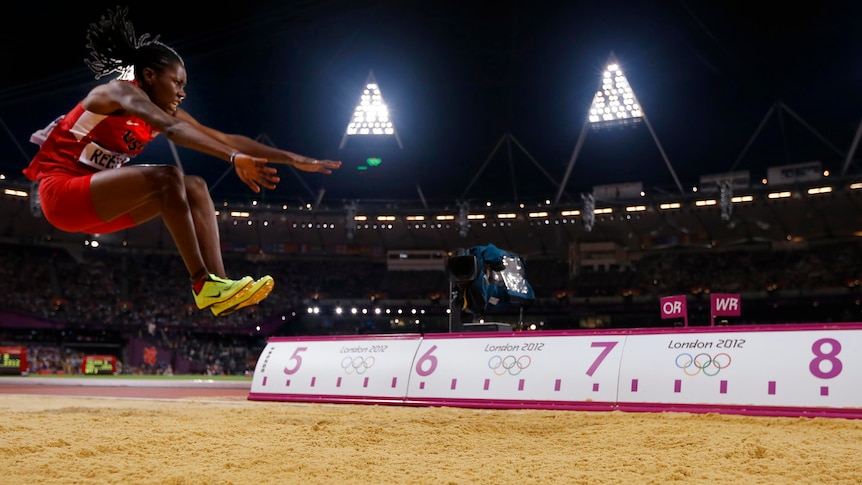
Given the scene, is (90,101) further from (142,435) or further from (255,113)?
(255,113)

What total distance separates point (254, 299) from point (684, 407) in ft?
16.7

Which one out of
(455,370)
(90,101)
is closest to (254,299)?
(90,101)

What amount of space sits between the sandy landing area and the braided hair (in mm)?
2962

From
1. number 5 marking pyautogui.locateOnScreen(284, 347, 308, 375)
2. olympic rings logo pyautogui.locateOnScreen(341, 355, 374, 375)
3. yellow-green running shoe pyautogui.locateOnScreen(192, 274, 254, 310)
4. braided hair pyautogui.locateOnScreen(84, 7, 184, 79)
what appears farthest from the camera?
number 5 marking pyautogui.locateOnScreen(284, 347, 308, 375)

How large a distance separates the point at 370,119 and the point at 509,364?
3427cm

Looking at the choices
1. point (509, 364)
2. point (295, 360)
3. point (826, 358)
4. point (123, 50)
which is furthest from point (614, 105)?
point (123, 50)

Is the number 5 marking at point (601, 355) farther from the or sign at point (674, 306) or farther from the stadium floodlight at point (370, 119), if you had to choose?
the stadium floodlight at point (370, 119)

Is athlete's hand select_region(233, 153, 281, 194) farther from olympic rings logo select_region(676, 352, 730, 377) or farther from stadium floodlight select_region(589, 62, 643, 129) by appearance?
stadium floodlight select_region(589, 62, 643, 129)

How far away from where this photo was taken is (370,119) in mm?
41406

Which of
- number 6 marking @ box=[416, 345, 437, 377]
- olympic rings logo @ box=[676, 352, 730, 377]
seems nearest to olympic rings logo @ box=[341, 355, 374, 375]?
number 6 marking @ box=[416, 345, 437, 377]

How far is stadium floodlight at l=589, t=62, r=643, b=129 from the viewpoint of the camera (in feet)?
127

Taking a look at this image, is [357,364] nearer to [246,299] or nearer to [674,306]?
[246,299]

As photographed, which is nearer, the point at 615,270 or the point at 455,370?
the point at 455,370

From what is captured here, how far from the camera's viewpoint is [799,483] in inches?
134
